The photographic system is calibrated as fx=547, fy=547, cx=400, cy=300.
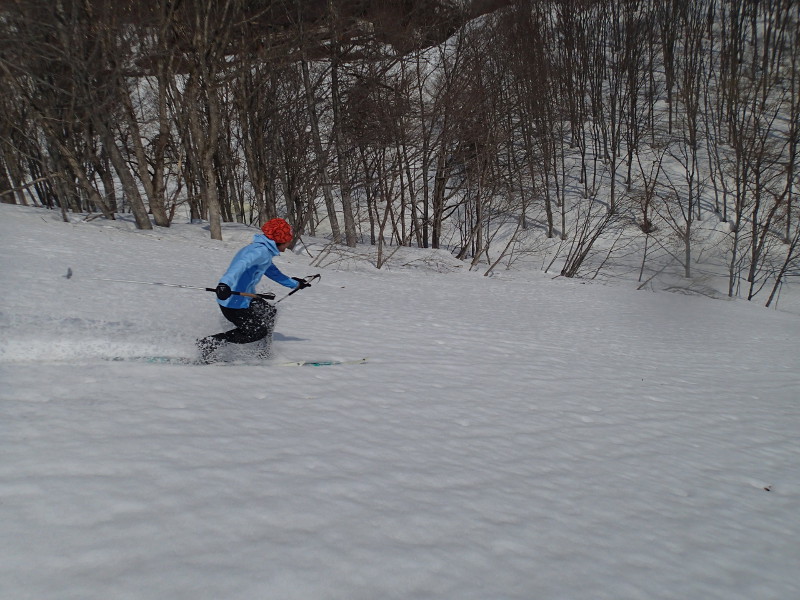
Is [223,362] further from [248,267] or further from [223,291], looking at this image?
[248,267]

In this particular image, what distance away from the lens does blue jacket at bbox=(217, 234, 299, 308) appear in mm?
5539

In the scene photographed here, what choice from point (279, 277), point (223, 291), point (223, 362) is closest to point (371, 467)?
point (223, 291)

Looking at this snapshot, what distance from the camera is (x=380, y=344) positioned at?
311 inches

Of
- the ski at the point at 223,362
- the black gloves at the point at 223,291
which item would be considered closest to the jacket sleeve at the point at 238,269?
the black gloves at the point at 223,291

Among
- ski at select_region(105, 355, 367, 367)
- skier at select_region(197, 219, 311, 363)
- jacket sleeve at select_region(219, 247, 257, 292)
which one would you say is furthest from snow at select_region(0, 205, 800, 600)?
jacket sleeve at select_region(219, 247, 257, 292)

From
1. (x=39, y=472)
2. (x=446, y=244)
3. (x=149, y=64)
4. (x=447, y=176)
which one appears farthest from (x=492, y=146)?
(x=39, y=472)

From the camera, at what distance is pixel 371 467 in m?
3.44

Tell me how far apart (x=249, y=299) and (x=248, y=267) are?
1.26 feet

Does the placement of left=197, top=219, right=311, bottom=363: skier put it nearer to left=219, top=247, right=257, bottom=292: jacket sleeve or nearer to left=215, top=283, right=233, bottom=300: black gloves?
left=219, top=247, right=257, bottom=292: jacket sleeve

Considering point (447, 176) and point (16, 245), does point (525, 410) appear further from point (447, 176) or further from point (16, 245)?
point (447, 176)

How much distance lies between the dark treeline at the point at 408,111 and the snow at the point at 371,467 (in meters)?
10.1

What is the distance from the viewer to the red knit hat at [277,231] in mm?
5824

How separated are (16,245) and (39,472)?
11334 mm

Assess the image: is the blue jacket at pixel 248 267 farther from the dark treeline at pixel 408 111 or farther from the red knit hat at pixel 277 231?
the dark treeline at pixel 408 111
